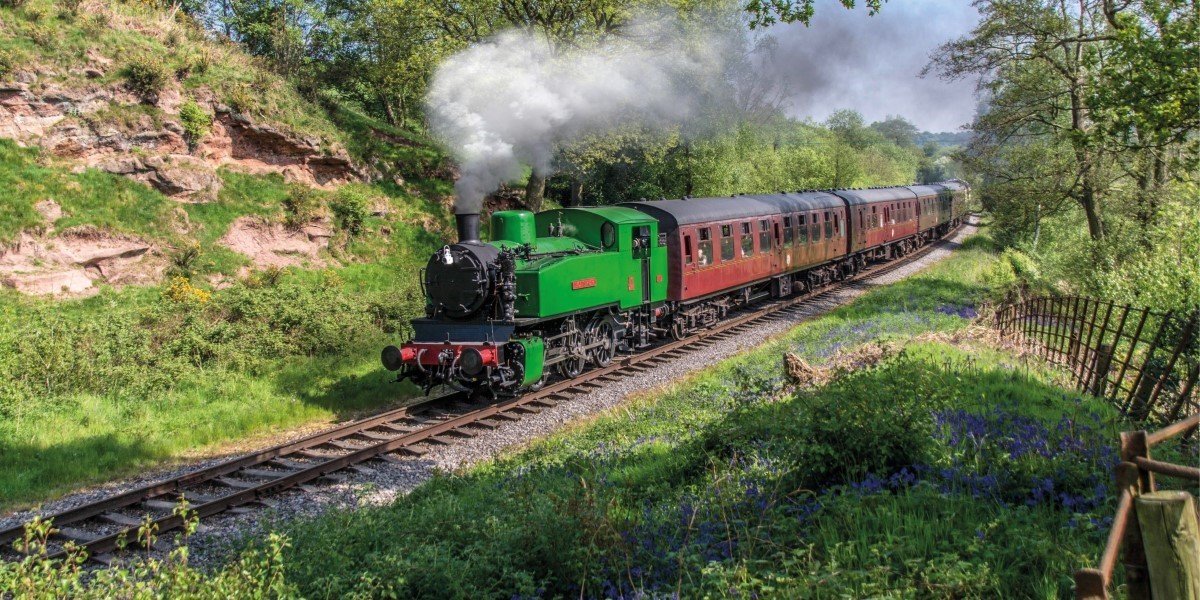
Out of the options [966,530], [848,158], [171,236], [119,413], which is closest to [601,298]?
[119,413]

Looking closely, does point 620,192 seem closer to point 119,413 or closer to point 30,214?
point 30,214

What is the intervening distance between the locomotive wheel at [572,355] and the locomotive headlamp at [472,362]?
7.30ft

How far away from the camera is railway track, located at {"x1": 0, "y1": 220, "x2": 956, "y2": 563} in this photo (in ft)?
24.5

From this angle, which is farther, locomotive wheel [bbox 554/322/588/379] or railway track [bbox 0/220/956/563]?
locomotive wheel [bbox 554/322/588/379]

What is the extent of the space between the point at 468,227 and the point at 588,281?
2.27 meters

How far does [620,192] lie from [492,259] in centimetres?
2129

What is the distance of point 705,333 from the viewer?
649 inches

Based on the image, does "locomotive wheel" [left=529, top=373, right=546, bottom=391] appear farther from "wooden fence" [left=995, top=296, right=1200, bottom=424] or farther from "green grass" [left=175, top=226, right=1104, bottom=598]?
"wooden fence" [left=995, top=296, right=1200, bottom=424]

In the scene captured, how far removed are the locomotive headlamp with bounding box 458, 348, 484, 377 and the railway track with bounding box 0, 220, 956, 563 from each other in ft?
2.14

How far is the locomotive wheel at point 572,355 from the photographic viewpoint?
42.2 ft

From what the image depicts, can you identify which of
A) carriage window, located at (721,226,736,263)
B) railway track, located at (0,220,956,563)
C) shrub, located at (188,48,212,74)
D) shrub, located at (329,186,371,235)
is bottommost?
railway track, located at (0,220,956,563)

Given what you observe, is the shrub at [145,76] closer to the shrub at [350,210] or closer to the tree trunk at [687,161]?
the shrub at [350,210]

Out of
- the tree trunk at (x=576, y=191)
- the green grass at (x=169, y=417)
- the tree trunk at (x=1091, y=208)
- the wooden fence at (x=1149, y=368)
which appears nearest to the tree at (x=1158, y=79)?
the wooden fence at (x=1149, y=368)

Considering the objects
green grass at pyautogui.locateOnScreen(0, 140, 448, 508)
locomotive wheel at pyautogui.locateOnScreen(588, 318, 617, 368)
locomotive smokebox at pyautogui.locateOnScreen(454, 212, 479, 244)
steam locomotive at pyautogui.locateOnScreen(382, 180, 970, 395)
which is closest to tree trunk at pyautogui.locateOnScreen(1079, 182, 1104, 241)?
steam locomotive at pyautogui.locateOnScreen(382, 180, 970, 395)
